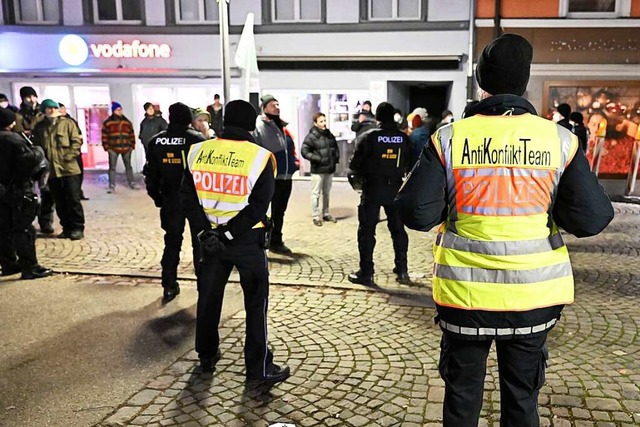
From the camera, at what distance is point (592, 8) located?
596 inches

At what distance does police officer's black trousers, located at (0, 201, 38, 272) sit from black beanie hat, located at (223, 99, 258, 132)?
403 cm

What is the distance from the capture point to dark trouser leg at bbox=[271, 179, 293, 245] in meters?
8.73

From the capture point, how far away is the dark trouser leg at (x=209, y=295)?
14.6 feet

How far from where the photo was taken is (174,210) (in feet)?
20.8

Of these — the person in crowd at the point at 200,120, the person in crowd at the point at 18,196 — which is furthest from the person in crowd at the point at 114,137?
the person in crowd at the point at 200,120

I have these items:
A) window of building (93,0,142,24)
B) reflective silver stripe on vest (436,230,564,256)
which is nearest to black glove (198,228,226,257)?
reflective silver stripe on vest (436,230,564,256)

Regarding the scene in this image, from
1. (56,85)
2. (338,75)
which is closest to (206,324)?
(338,75)

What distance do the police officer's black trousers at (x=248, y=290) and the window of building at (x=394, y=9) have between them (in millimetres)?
12970

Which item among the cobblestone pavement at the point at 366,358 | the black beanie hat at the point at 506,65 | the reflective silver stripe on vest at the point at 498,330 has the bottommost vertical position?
the cobblestone pavement at the point at 366,358

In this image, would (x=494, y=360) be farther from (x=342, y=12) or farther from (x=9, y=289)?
(x=342, y=12)

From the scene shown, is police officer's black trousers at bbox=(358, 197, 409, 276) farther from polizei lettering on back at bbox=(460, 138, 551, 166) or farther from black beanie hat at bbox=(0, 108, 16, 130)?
polizei lettering on back at bbox=(460, 138, 551, 166)

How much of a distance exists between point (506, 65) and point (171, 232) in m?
4.40

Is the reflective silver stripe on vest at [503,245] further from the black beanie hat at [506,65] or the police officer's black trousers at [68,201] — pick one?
the police officer's black trousers at [68,201]

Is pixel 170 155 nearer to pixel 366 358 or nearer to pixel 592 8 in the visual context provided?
pixel 366 358
